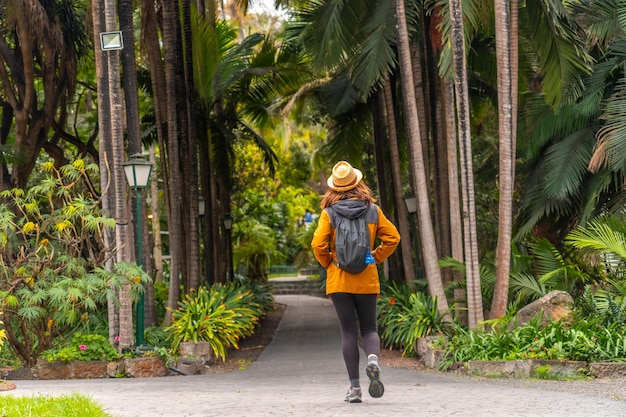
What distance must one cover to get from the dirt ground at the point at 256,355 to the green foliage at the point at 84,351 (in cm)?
191

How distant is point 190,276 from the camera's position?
61.7ft

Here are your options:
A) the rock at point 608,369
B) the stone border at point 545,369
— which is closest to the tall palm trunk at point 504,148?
the stone border at point 545,369

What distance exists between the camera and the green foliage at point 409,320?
47.7 feet

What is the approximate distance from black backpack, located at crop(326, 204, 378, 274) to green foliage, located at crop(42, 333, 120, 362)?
632 centimetres

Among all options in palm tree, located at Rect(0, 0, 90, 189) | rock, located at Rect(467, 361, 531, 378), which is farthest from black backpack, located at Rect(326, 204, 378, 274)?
palm tree, located at Rect(0, 0, 90, 189)

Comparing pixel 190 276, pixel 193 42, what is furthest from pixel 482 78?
pixel 190 276

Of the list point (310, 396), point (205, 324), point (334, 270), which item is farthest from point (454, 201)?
point (334, 270)

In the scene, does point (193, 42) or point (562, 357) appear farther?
point (193, 42)

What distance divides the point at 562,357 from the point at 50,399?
20.2ft

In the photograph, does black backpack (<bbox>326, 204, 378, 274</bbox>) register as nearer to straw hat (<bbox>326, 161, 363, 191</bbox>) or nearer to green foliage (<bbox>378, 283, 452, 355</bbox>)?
straw hat (<bbox>326, 161, 363, 191</bbox>)

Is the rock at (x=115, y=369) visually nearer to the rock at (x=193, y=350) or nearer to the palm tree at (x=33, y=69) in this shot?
the rock at (x=193, y=350)

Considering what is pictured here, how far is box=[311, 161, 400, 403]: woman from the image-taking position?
7.53 m

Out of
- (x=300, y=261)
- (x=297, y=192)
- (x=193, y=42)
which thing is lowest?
(x=300, y=261)

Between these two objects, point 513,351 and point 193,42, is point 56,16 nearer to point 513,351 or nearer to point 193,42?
point 193,42
